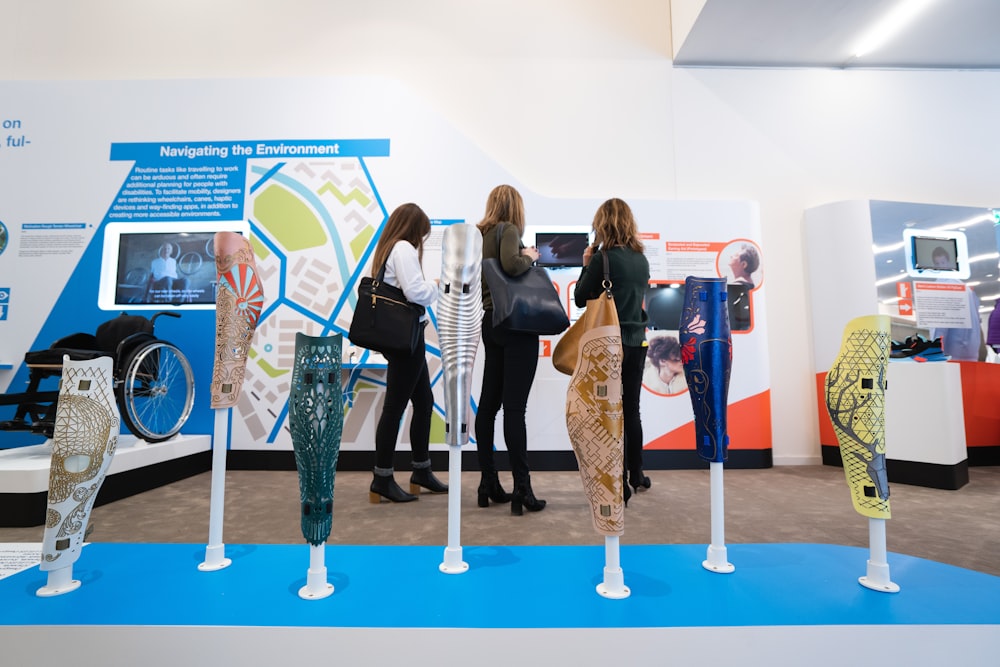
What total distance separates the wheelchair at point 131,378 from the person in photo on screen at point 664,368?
3.43 meters

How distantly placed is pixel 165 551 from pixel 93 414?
1.69 feet

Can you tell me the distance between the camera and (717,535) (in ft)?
4.00

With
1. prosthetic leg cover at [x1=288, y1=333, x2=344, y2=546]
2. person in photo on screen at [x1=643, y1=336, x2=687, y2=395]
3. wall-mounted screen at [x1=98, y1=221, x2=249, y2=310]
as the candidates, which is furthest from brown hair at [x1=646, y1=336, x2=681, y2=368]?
wall-mounted screen at [x1=98, y1=221, x2=249, y2=310]

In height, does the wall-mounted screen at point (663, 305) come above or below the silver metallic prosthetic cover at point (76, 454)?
above

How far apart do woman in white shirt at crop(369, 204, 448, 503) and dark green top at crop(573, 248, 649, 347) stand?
747 mm

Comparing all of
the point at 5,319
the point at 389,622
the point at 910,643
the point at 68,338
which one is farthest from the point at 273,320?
the point at 910,643

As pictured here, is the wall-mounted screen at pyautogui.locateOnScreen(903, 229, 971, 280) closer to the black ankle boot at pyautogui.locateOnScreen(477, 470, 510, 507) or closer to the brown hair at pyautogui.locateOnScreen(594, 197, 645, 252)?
the brown hair at pyautogui.locateOnScreen(594, 197, 645, 252)

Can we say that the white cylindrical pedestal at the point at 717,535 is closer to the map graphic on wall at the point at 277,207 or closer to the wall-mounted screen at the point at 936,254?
the map graphic on wall at the point at 277,207

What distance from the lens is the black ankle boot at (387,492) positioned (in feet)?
7.32

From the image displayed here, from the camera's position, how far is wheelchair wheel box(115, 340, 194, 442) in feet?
8.81

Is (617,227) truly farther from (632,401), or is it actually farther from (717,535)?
(717,535)

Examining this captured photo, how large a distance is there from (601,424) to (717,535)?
0.52 meters

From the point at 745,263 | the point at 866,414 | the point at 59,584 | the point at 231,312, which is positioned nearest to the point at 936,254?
the point at 745,263

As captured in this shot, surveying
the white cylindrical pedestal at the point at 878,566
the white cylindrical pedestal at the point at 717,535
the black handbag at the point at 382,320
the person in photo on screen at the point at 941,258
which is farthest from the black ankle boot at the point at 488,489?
the person in photo on screen at the point at 941,258
